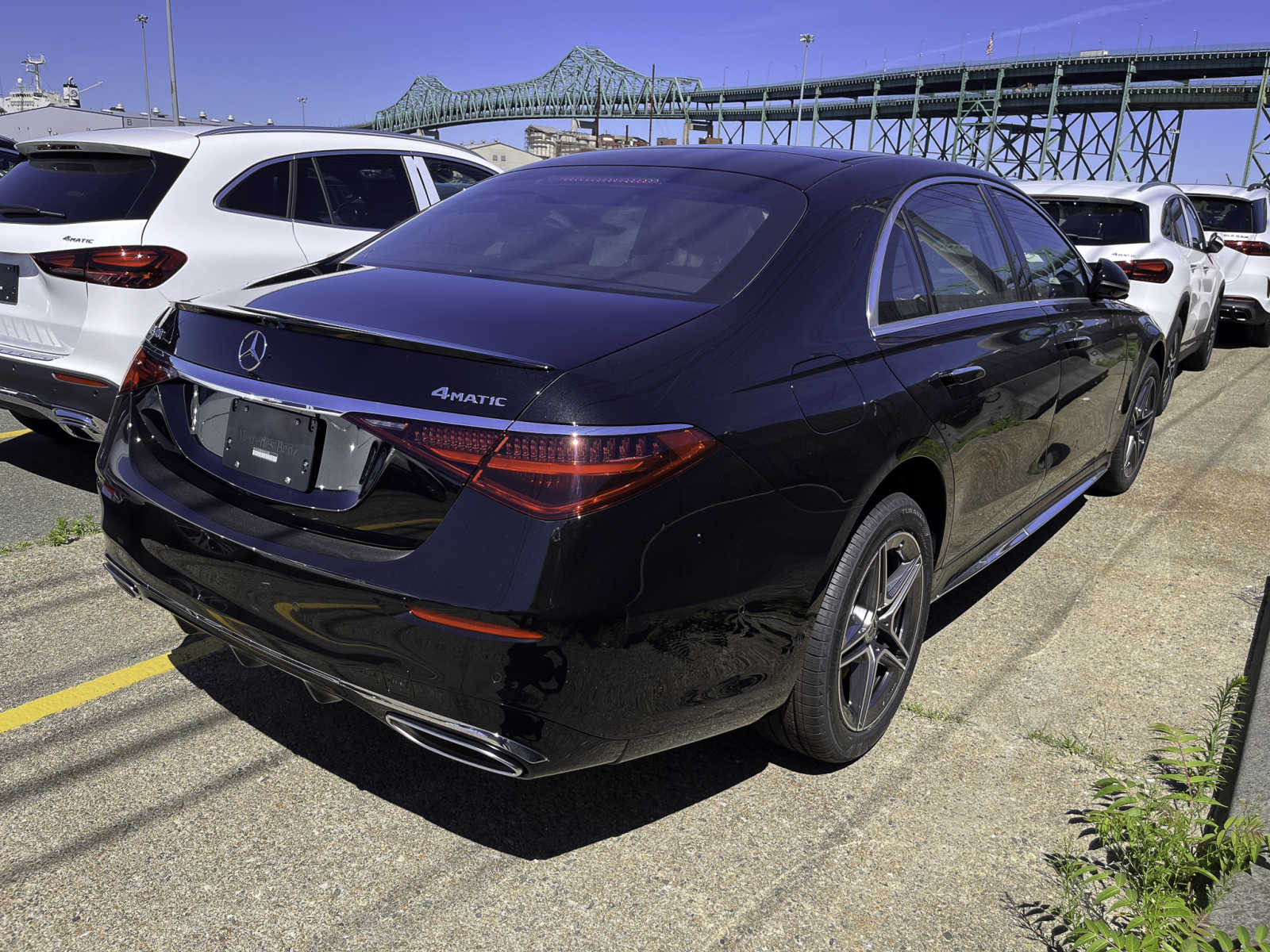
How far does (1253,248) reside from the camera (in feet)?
35.8

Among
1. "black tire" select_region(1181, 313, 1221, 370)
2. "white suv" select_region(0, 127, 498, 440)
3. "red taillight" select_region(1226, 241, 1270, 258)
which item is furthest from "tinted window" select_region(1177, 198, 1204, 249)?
"white suv" select_region(0, 127, 498, 440)

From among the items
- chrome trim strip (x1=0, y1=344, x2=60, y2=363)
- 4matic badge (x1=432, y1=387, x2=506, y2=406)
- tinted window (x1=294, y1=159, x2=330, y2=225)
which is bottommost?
chrome trim strip (x1=0, y1=344, x2=60, y2=363)

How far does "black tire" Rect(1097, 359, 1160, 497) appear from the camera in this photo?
5.26 metres

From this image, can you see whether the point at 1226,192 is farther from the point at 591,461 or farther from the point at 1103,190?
the point at 591,461

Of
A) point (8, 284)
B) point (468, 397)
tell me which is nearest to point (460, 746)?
point (468, 397)

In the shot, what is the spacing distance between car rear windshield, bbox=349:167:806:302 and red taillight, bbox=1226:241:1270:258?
32.8 feet

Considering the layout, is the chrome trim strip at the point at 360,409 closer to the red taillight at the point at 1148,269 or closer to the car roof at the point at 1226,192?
the red taillight at the point at 1148,269

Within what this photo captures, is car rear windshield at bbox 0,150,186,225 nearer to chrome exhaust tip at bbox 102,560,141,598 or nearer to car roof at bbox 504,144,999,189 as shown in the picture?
car roof at bbox 504,144,999,189

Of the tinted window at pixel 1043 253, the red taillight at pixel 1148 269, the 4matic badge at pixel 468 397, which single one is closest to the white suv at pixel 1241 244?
the red taillight at pixel 1148 269

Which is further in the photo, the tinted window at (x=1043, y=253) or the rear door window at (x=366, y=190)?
the rear door window at (x=366, y=190)

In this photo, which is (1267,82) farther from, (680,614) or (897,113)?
(680,614)

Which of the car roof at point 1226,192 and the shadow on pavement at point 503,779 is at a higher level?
the car roof at point 1226,192

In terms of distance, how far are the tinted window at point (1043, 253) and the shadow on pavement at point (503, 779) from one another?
82.3 inches

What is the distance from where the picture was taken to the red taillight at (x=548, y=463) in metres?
1.91
